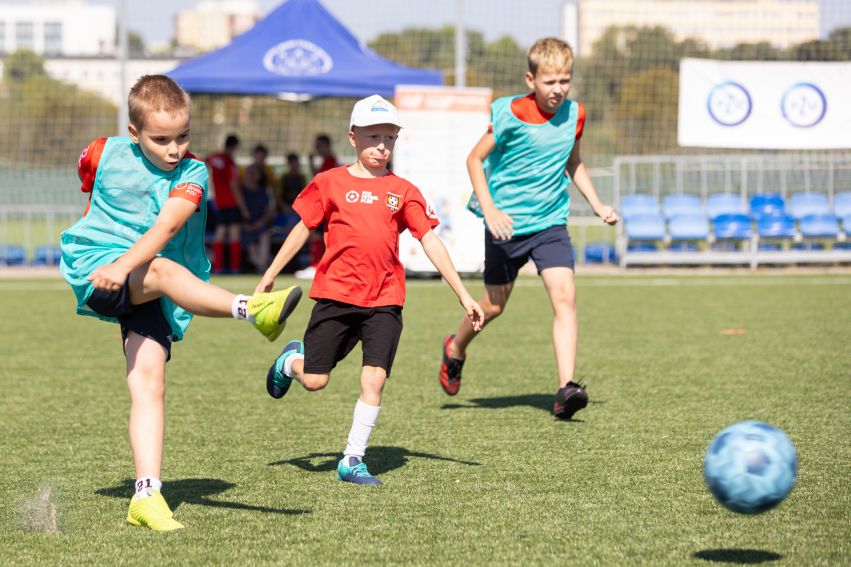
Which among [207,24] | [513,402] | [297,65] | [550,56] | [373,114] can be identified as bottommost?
[513,402]

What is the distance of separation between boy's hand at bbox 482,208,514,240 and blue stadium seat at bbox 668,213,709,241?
1184 centimetres

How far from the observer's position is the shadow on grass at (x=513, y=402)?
6.95 meters

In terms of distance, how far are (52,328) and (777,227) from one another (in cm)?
1096

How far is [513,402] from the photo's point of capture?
23.4 ft

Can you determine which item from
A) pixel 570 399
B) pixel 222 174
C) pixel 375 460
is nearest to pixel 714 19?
pixel 222 174

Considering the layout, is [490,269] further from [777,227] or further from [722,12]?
[722,12]

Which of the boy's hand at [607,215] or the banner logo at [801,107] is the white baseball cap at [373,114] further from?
the banner logo at [801,107]

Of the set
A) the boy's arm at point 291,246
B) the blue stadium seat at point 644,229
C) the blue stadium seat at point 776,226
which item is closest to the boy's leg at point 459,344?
the boy's arm at point 291,246

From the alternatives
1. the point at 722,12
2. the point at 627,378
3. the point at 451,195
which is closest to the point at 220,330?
the point at 627,378

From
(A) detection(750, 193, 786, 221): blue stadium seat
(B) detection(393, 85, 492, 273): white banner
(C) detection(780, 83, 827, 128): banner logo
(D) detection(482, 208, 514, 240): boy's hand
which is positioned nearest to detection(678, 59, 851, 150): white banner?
(C) detection(780, 83, 827, 128): banner logo

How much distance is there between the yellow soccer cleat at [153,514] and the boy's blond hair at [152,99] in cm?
134

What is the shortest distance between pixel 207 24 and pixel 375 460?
2186 centimetres

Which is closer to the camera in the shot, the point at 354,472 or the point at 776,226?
the point at 354,472

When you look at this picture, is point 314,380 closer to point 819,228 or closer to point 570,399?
point 570,399
